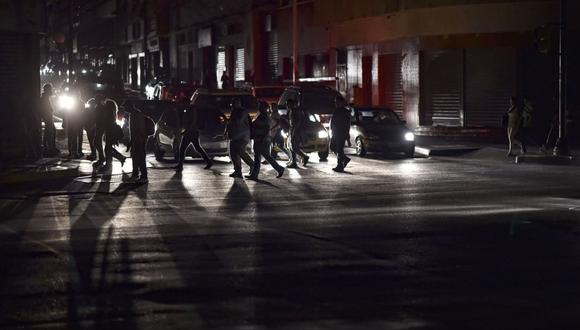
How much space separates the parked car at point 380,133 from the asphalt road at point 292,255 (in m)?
7.93

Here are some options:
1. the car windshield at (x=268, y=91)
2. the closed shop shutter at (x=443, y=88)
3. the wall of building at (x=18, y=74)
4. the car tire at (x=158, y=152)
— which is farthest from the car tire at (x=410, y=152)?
the wall of building at (x=18, y=74)

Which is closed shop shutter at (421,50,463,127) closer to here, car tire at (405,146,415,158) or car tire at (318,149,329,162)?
car tire at (405,146,415,158)

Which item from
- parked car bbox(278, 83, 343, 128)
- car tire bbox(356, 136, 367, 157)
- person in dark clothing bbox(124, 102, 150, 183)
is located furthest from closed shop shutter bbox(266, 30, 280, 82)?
person in dark clothing bbox(124, 102, 150, 183)

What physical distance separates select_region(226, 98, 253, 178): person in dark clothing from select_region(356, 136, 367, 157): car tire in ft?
22.9

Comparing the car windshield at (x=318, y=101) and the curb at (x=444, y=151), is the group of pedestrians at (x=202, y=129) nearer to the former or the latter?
the curb at (x=444, y=151)

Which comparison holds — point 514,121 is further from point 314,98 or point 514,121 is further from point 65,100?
point 65,100

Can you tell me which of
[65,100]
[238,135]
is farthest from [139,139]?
[65,100]

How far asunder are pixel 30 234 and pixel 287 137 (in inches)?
538

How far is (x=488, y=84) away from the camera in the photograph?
37.5 m

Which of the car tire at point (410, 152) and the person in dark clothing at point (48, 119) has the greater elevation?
the person in dark clothing at point (48, 119)

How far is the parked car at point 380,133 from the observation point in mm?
30484

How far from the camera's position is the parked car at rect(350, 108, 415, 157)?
30484 mm

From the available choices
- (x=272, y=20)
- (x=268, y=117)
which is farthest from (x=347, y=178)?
(x=272, y=20)

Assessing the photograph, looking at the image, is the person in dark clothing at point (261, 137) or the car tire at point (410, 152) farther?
the car tire at point (410, 152)
